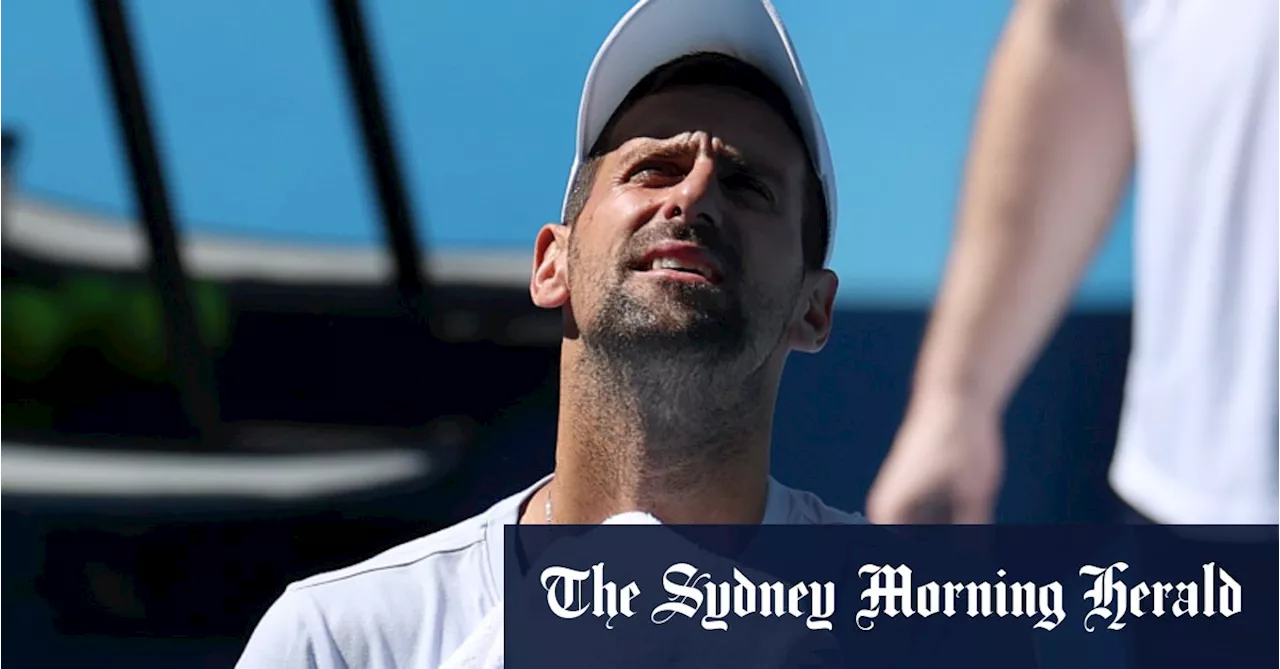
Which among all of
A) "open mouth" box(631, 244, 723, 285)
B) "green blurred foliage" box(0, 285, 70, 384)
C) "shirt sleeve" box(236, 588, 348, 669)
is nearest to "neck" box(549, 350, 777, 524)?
"open mouth" box(631, 244, 723, 285)

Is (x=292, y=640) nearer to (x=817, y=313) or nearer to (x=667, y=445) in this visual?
(x=667, y=445)

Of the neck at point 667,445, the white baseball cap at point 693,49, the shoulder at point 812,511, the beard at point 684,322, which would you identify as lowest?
the shoulder at point 812,511

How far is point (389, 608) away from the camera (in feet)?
5.39

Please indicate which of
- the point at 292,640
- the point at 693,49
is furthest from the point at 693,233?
the point at 292,640

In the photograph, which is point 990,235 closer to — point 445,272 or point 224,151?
point 445,272

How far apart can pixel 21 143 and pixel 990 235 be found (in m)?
1.30

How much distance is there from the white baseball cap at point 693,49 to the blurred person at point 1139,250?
0.23m

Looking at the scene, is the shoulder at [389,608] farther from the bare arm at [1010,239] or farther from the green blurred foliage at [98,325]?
the bare arm at [1010,239]

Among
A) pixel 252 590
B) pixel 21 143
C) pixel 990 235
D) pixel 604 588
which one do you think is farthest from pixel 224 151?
pixel 990 235

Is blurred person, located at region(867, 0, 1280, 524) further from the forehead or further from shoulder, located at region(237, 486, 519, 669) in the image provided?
shoulder, located at region(237, 486, 519, 669)

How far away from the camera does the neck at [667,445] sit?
63.7 inches

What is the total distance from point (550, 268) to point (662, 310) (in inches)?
8.3

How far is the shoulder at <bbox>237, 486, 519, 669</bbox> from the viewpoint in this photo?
161cm

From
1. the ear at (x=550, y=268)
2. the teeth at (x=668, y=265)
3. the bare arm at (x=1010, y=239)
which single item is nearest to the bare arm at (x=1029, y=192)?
the bare arm at (x=1010, y=239)
